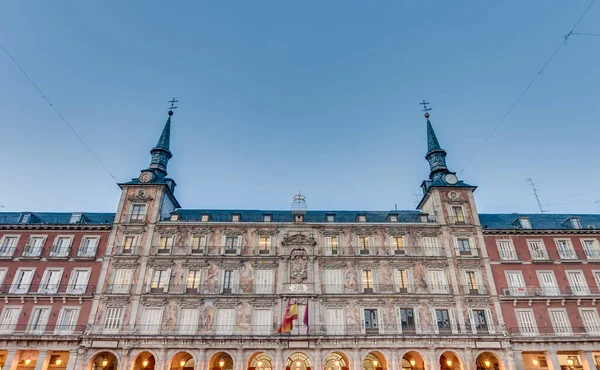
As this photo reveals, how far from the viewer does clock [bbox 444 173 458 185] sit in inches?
1628

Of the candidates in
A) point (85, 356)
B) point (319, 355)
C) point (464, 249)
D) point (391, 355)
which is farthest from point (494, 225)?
point (85, 356)

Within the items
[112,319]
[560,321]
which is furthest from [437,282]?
[112,319]

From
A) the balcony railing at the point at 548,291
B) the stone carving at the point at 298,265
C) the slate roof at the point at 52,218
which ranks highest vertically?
the slate roof at the point at 52,218

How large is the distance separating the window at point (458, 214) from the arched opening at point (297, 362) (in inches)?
850

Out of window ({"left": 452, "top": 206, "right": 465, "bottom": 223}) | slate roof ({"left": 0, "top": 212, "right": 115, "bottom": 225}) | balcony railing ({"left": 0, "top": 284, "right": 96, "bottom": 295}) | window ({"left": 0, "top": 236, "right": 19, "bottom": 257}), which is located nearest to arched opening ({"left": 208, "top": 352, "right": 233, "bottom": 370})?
balcony railing ({"left": 0, "top": 284, "right": 96, "bottom": 295})

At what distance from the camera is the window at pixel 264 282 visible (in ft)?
115

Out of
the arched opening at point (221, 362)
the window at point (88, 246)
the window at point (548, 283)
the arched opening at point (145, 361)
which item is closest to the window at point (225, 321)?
the arched opening at point (221, 362)

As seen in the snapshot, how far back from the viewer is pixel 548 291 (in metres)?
34.9

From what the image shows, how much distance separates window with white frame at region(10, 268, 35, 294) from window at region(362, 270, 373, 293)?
33.4 m

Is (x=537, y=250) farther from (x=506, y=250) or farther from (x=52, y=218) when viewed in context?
(x=52, y=218)

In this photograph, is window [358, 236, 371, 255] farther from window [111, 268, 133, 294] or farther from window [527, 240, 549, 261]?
window [111, 268, 133, 294]

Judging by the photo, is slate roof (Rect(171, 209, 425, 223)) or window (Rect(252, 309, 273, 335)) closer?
window (Rect(252, 309, 273, 335))

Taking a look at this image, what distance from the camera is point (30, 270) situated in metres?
35.6

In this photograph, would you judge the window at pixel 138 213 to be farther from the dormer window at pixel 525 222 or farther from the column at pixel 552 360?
the column at pixel 552 360
